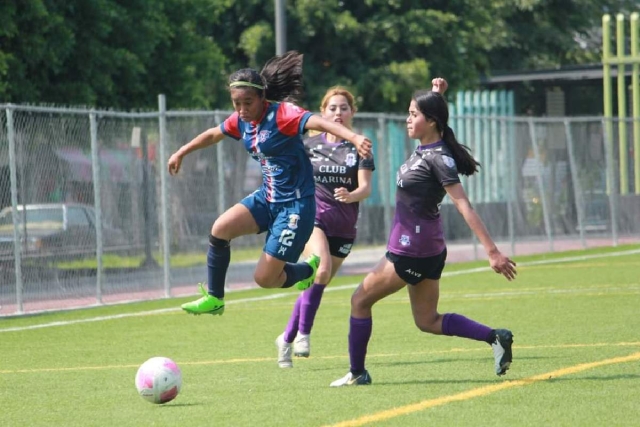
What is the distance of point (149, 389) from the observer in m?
8.75

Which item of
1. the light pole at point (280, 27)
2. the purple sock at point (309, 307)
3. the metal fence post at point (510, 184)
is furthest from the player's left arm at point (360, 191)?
the metal fence post at point (510, 184)

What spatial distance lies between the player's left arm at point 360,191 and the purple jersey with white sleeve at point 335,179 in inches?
2.8

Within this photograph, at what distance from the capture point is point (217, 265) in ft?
34.4

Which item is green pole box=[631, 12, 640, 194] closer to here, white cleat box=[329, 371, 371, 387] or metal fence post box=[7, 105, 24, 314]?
metal fence post box=[7, 105, 24, 314]

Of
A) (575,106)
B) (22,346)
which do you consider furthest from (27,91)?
(575,106)

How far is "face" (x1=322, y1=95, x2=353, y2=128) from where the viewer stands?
1170 centimetres

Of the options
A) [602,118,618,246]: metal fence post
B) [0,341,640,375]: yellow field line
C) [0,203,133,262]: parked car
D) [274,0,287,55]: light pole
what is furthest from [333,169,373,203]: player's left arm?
[602,118,618,246]: metal fence post

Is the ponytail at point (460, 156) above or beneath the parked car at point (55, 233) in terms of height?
above

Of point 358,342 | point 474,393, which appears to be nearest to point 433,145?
point 358,342

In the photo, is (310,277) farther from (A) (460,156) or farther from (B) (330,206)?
(A) (460,156)

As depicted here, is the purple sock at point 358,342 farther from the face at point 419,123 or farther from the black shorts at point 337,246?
the black shorts at point 337,246

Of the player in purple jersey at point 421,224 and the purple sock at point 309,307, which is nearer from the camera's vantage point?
the player in purple jersey at point 421,224

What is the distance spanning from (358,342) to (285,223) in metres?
1.20

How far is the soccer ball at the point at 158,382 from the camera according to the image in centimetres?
873
